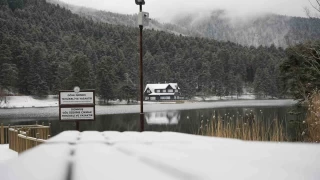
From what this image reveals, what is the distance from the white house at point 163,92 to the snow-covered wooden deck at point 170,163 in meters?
86.5

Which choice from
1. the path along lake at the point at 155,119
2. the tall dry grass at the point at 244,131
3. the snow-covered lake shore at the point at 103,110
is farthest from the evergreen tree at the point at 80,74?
the tall dry grass at the point at 244,131

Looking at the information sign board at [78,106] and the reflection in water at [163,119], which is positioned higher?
the information sign board at [78,106]

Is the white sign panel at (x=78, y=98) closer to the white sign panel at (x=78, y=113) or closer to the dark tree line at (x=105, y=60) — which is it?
the white sign panel at (x=78, y=113)

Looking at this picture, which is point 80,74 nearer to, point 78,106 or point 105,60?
point 105,60

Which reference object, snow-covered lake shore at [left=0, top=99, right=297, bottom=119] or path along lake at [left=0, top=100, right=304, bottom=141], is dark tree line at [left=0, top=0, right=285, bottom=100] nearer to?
snow-covered lake shore at [left=0, top=99, right=297, bottom=119]

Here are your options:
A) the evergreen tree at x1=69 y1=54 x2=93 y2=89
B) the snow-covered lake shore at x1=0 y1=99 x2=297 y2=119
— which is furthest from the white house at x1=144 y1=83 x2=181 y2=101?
the evergreen tree at x1=69 y1=54 x2=93 y2=89

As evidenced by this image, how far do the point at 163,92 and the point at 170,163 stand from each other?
3437 inches

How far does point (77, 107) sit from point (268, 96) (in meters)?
89.7

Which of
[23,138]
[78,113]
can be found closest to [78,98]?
[78,113]

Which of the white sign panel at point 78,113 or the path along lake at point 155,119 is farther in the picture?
the path along lake at point 155,119

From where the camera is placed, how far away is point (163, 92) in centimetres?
8831

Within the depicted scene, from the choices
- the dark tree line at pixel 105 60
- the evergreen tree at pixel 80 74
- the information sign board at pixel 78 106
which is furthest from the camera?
the dark tree line at pixel 105 60

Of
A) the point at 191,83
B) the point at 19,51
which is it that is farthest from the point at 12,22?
the point at 191,83

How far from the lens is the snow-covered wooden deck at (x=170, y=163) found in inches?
34.9
